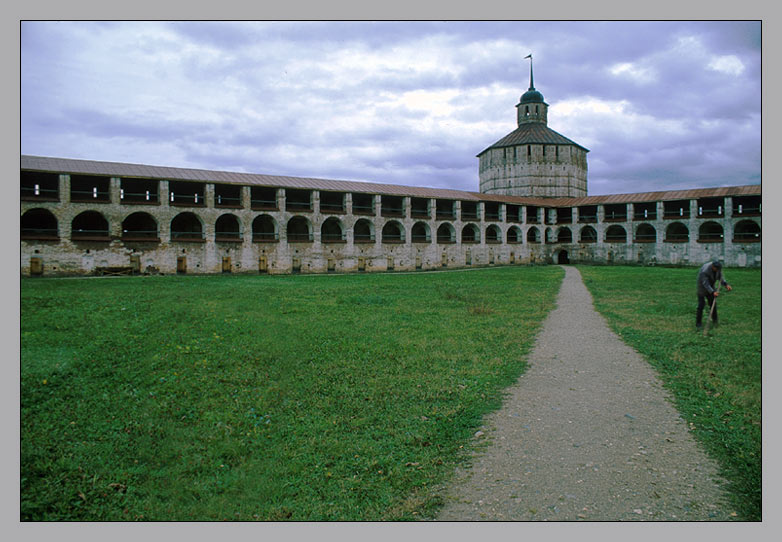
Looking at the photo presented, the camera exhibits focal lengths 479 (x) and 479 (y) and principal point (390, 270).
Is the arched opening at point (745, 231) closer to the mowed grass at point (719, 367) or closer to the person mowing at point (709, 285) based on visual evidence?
the mowed grass at point (719, 367)

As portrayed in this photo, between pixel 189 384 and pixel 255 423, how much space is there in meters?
2.12

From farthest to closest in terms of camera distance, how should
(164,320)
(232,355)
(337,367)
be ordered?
(164,320) < (232,355) < (337,367)

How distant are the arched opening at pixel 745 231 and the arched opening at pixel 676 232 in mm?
5701

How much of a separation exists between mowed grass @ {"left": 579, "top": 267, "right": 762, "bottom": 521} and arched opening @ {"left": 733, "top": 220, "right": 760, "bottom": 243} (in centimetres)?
3686

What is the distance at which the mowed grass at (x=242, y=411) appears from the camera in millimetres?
4859

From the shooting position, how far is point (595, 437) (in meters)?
5.79

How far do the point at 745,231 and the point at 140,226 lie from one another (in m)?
56.2

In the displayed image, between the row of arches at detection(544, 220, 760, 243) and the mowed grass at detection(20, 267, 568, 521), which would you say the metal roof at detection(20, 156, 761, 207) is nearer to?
the row of arches at detection(544, 220, 760, 243)

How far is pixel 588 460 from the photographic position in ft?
16.9

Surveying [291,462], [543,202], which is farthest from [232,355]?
[543,202]

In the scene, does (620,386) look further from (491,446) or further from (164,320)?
(164,320)

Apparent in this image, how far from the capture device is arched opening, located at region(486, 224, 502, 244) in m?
59.7

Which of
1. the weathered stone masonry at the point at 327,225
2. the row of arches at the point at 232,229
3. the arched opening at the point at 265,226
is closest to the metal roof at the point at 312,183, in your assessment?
the weathered stone masonry at the point at 327,225

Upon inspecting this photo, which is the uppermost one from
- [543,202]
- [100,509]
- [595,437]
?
[543,202]
